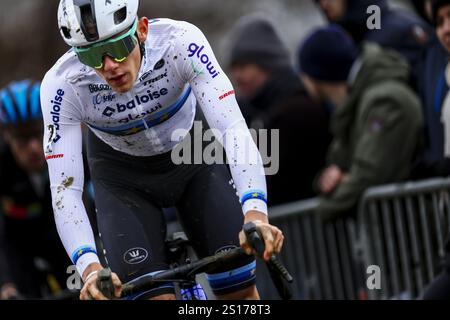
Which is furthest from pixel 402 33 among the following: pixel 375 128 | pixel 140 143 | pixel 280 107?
pixel 140 143

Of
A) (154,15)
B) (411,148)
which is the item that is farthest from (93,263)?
(154,15)

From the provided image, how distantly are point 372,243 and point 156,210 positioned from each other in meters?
2.70

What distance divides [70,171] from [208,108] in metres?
0.83

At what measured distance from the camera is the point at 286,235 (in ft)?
34.2

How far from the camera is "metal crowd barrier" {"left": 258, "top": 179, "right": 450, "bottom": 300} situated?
9258 millimetres

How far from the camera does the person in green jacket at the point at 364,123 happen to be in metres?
9.52

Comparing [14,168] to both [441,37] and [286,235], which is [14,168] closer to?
[286,235]

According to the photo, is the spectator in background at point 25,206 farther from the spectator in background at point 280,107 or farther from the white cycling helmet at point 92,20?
the white cycling helmet at point 92,20

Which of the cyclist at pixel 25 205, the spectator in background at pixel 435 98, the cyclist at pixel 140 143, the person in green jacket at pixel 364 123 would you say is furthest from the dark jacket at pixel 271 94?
the cyclist at pixel 140 143

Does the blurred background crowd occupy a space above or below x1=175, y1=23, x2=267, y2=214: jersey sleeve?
below

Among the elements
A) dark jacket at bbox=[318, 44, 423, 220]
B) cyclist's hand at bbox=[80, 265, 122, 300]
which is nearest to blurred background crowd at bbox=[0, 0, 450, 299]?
dark jacket at bbox=[318, 44, 423, 220]

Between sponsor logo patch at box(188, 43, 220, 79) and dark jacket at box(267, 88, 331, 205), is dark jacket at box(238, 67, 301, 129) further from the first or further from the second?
sponsor logo patch at box(188, 43, 220, 79)

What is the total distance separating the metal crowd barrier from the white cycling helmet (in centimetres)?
291

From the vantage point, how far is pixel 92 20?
21.6 feet
